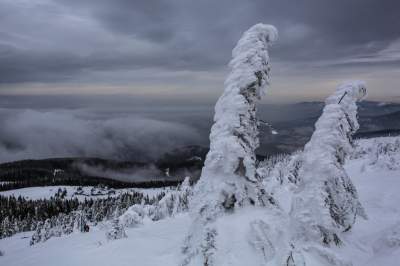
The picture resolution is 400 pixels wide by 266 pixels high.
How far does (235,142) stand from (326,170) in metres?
5.37

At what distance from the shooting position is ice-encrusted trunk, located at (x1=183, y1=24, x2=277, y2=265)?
15.2 m

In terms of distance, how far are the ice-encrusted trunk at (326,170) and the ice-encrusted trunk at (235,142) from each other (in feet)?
8.52

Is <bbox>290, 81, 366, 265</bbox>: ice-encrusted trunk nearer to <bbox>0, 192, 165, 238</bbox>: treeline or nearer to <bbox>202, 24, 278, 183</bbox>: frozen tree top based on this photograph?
<bbox>202, 24, 278, 183</bbox>: frozen tree top

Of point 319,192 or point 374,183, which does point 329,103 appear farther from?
point 374,183

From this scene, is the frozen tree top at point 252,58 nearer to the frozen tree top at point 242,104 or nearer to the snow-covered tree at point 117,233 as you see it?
the frozen tree top at point 242,104

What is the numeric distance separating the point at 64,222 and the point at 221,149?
103 m

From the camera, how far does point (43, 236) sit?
82438mm

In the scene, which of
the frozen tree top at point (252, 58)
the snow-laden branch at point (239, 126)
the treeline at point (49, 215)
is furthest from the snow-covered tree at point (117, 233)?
the treeline at point (49, 215)

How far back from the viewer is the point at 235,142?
1509cm

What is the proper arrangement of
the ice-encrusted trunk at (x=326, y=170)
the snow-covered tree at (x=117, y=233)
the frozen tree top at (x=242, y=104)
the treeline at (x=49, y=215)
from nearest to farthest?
the frozen tree top at (x=242, y=104) → the ice-encrusted trunk at (x=326, y=170) → the snow-covered tree at (x=117, y=233) → the treeline at (x=49, y=215)

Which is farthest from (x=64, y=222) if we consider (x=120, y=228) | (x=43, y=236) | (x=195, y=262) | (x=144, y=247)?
(x=195, y=262)

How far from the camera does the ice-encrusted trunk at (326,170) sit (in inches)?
635

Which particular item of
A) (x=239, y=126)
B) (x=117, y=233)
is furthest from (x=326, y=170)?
(x=117, y=233)

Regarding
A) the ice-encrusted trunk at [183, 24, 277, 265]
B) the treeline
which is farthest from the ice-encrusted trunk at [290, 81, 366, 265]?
the treeline
